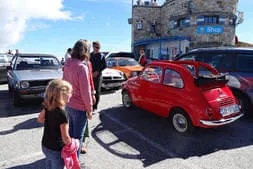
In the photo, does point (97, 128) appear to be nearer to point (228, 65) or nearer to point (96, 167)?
point (96, 167)

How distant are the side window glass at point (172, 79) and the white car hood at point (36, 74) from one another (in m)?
3.39

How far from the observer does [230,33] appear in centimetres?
2292

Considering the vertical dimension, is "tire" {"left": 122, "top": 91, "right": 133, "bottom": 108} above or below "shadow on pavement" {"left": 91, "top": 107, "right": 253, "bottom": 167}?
above

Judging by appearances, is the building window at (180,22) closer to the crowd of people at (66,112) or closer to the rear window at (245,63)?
the rear window at (245,63)

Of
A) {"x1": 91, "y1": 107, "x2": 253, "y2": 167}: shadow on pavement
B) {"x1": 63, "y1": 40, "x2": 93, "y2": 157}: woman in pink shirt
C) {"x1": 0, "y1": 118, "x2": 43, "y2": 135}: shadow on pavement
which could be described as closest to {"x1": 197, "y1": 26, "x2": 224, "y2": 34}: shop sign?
{"x1": 91, "y1": 107, "x2": 253, "y2": 167}: shadow on pavement

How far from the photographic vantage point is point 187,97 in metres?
3.65

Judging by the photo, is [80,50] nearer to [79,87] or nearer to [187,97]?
[79,87]

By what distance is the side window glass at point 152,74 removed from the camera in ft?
14.1

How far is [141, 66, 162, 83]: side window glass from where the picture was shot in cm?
430

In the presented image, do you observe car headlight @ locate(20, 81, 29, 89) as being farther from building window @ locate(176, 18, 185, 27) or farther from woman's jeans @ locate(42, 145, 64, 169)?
building window @ locate(176, 18, 185, 27)

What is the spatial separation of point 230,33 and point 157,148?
81.2 feet

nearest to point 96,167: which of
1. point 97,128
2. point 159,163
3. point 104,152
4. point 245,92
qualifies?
point 104,152

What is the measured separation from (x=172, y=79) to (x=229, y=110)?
1.33 m

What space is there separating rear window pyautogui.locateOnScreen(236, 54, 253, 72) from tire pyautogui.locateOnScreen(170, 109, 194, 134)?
2.38 meters
